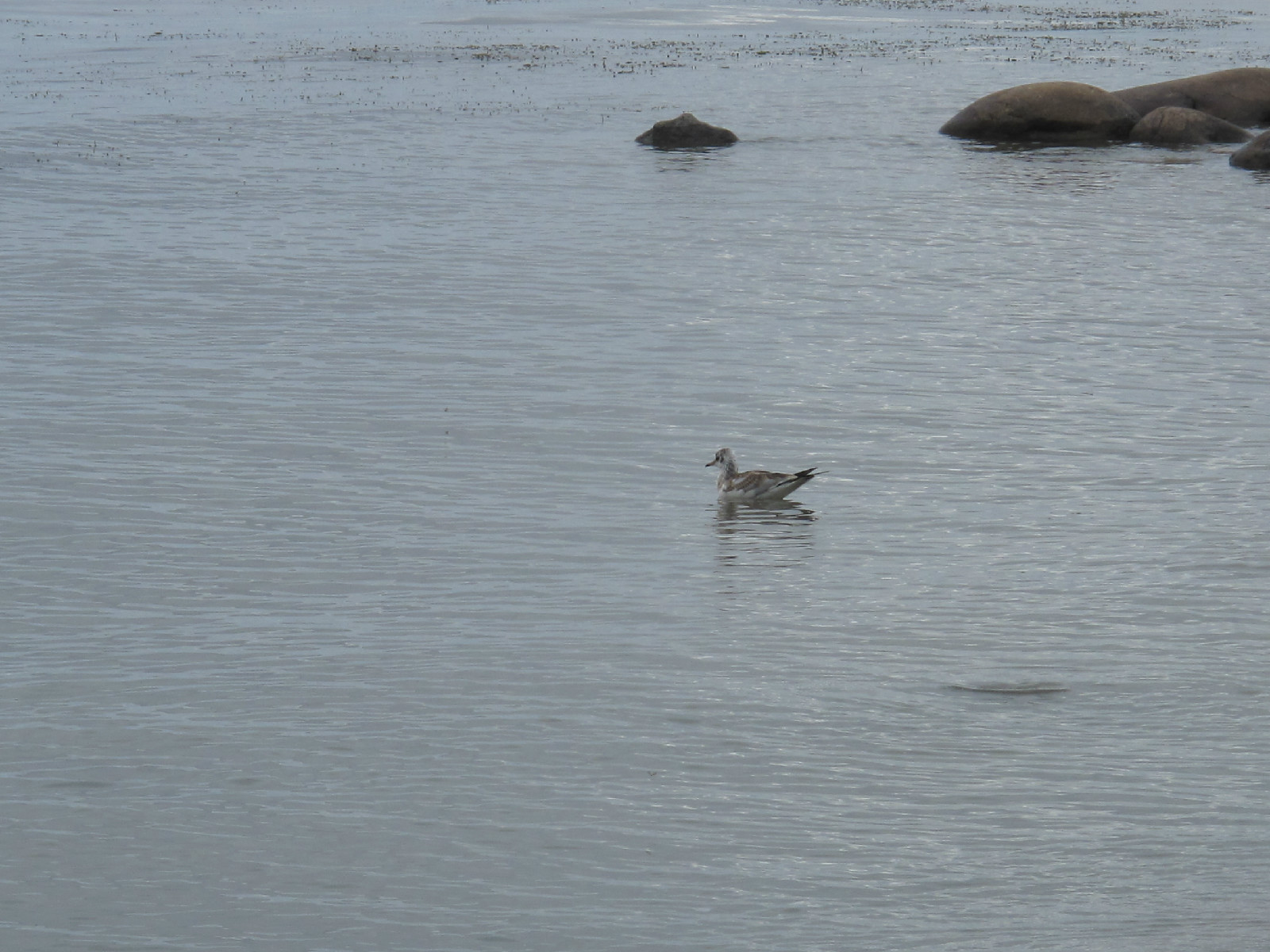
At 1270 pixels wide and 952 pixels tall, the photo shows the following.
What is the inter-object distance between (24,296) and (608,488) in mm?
12246

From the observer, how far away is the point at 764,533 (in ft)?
52.9

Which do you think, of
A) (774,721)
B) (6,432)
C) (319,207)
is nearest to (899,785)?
(774,721)

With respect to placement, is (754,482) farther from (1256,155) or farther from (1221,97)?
(1221,97)

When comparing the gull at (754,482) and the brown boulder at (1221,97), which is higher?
the brown boulder at (1221,97)

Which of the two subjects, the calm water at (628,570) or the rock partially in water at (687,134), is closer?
the calm water at (628,570)

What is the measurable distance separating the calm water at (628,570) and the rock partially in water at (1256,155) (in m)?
3.10

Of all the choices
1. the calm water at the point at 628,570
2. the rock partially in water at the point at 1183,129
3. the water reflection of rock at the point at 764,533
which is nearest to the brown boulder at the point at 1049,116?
the rock partially in water at the point at 1183,129

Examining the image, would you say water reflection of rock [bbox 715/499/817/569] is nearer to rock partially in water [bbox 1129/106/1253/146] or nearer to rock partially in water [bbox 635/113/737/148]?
rock partially in water [bbox 635/113/737/148]

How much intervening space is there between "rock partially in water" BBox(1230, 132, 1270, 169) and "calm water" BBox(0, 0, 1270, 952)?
3.10m

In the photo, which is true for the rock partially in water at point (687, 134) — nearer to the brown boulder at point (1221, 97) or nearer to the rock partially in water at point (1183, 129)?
the rock partially in water at point (1183, 129)

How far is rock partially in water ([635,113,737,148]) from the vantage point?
41.8 m

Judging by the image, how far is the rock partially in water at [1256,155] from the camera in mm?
38281

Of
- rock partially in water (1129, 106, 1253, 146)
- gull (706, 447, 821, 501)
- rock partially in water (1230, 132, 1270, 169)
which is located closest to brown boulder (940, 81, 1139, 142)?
rock partially in water (1129, 106, 1253, 146)

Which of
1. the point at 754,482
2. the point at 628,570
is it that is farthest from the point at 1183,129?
the point at 628,570
